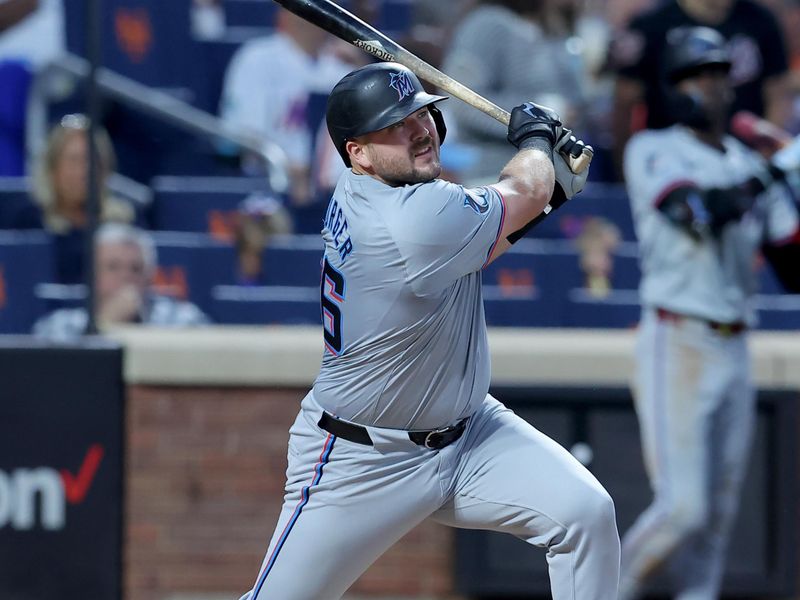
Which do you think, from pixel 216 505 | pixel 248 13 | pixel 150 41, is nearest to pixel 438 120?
pixel 216 505

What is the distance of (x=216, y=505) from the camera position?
5695mm

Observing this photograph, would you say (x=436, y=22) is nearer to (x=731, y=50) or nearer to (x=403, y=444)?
(x=731, y=50)

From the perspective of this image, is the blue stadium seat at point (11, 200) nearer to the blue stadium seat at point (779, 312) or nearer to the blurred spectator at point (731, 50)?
the blurred spectator at point (731, 50)

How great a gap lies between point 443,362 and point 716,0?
3981 millimetres

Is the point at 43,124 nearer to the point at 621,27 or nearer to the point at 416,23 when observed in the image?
the point at 416,23

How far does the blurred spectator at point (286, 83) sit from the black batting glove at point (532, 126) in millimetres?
3751

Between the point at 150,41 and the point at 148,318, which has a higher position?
the point at 150,41

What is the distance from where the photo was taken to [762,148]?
729 cm

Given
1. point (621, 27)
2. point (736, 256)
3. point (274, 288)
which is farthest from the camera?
point (621, 27)

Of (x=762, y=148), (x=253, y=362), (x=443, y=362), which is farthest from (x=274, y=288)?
(x=443, y=362)

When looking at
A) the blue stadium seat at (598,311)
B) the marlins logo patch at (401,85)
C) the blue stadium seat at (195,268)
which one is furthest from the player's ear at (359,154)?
the blue stadium seat at (598,311)

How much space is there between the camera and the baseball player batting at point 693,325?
5.28 metres

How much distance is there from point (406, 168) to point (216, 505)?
2.45 meters

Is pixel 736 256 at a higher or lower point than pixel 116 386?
higher
